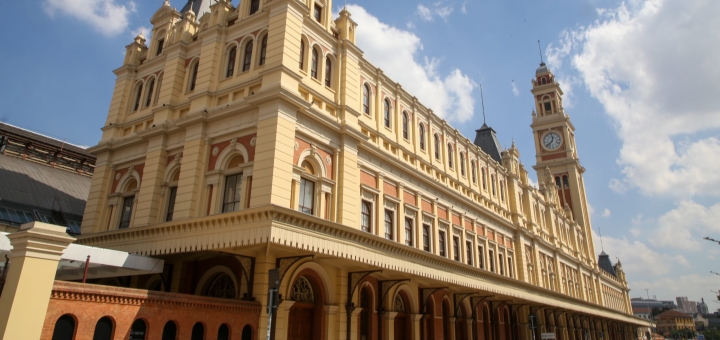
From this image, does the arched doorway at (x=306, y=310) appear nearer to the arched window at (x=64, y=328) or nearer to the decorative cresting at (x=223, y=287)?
the decorative cresting at (x=223, y=287)

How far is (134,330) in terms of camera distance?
12.4 meters

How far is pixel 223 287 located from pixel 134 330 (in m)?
5.18

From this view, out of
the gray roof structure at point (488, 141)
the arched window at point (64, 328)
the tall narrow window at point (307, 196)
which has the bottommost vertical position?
the arched window at point (64, 328)

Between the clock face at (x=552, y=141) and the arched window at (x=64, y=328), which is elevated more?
the clock face at (x=552, y=141)

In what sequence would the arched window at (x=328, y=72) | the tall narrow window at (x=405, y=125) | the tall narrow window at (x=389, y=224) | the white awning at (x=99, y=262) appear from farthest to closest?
the tall narrow window at (x=405, y=125) < the tall narrow window at (x=389, y=224) < the arched window at (x=328, y=72) < the white awning at (x=99, y=262)

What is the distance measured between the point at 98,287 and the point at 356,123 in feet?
39.9

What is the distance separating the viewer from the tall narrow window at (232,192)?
1755cm

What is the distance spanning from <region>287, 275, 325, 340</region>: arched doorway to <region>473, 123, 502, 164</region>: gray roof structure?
1081 inches

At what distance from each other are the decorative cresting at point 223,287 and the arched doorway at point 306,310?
2.16 metres

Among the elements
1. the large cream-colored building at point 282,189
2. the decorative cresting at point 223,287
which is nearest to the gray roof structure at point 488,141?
the large cream-colored building at point 282,189

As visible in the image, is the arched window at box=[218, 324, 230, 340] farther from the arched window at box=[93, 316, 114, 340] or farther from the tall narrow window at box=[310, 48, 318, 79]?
the tall narrow window at box=[310, 48, 318, 79]

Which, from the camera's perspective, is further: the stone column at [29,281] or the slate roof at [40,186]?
the slate roof at [40,186]

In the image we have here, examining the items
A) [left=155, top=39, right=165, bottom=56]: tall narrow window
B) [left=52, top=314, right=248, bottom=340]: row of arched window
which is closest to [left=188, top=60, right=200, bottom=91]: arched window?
[left=155, top=39, right=165, bottom=56]: tall narrow window

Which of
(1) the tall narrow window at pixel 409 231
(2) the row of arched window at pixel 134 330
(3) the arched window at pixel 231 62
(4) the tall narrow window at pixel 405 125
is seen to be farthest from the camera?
(4) the tall narrow window at pixel 405 125
